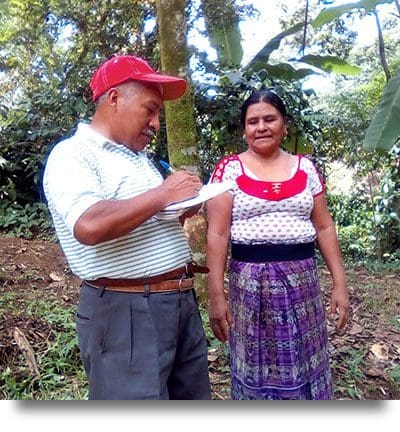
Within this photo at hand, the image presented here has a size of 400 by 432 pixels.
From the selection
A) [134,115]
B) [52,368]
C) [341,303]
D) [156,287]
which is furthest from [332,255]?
[52,368]

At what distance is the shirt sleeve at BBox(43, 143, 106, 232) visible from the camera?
0.83m

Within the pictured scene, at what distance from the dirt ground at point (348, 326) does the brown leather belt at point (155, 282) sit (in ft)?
1.10

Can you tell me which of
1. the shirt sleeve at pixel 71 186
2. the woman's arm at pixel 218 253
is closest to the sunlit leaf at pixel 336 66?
the woman's arm at pixel 218 253

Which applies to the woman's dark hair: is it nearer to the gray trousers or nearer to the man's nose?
the man's nose

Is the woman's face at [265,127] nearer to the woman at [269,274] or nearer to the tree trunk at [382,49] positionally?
the woman at [269,274]

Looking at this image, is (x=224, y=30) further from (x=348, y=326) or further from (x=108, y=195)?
(x=348, y=326)

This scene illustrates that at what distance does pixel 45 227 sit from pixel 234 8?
2.45 feet

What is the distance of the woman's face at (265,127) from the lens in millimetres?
1137

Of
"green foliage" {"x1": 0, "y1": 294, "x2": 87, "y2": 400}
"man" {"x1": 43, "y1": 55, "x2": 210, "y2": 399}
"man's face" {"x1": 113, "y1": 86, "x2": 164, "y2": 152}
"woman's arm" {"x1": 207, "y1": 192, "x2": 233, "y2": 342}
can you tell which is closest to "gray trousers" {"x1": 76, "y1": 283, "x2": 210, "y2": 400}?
"man" {"x1": 43, "y1": 55, "x2": 210, "y2": 399}

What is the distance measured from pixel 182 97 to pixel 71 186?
1.86ft

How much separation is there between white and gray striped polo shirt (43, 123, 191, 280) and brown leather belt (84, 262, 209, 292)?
0.01 meters

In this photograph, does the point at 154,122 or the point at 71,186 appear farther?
the point at 154,122

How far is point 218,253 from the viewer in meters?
1.09

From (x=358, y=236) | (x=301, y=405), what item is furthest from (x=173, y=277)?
(x=358, y=236)
